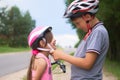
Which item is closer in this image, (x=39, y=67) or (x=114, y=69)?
(x=39, y=67)

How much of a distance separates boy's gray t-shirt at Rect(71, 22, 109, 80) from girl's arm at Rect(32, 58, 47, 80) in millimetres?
498

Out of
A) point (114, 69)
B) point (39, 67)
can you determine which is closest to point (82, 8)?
point (39, 67)

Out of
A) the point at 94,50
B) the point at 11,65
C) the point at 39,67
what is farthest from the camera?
the point at 11,65

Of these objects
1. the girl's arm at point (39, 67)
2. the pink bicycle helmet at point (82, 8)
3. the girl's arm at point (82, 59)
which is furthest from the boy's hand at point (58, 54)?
the girl's arm at point (39, 67)

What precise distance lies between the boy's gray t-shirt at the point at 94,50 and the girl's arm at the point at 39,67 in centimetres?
50

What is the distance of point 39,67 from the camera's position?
14.6ft

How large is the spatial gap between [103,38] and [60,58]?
421 mm

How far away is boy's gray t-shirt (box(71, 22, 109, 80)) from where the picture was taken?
394cm

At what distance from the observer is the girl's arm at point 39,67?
14.5 ft

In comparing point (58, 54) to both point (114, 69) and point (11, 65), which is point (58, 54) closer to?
point (114, 69)

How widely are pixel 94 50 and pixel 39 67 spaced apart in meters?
0.75

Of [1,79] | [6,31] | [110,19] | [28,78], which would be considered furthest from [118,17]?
[6,31]

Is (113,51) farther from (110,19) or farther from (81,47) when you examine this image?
(81,47)

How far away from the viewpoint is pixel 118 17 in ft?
72.9
